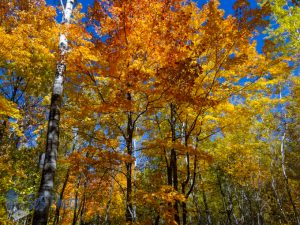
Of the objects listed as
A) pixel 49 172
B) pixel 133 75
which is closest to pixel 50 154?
pixel 49 172

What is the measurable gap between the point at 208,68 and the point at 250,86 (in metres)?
1.57

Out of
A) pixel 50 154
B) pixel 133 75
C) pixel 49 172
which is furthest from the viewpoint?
pixel 133 75

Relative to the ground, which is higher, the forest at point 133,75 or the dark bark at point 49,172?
the forest at point 133,75

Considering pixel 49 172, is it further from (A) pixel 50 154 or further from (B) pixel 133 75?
(B) pixel 133 75

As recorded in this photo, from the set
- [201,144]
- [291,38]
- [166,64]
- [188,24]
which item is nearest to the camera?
[166,64]

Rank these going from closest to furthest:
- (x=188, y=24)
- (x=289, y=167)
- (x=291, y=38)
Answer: (x=188, y=24)
(x=291, y=38)
(x=289, y=167)

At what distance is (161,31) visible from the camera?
8227mm

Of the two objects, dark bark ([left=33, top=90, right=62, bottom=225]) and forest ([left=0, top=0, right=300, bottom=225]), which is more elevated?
forest ([left=0, top=0, right=300, bottom=225])

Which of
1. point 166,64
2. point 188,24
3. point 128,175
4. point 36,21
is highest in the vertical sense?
point 36,21

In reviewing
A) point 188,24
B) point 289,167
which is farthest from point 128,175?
point 289,167

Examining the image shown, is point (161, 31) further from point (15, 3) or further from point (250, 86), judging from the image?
point (15, 3)

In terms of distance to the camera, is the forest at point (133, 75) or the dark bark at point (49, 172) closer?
the dark bark at point (49, 172)

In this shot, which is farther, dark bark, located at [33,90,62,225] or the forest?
the forest

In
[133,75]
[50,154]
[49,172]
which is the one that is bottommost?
[49,172]
